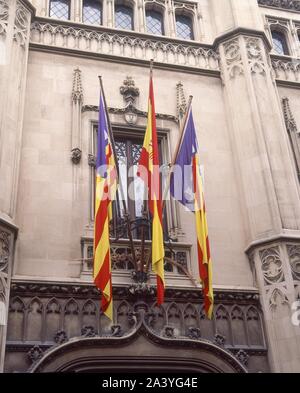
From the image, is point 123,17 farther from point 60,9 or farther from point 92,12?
point 60,9

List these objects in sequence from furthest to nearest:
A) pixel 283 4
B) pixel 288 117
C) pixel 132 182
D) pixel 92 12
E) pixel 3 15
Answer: pixel 283 4, pixel 92 12, pixel 288 117, pixel 3 15, pixel 132 182

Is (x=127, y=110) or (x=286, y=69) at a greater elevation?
(x=286, y=69)

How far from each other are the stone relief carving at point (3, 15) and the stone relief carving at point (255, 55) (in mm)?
6282

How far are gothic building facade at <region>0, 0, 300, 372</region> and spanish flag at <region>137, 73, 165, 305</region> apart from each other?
3.49 feet

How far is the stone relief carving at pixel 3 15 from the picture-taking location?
13023mm

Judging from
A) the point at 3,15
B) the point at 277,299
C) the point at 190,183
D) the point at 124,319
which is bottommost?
the point at 124,319

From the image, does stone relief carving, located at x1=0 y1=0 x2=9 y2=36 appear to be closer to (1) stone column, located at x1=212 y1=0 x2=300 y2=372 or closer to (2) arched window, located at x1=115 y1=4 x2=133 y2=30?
(2) arched window, located at x1=115 y1=4 x2=133 y2=30

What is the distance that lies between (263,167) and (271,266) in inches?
96.5

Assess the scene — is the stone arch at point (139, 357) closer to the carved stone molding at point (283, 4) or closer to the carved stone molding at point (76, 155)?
the carved stone molding at point (76, 155)

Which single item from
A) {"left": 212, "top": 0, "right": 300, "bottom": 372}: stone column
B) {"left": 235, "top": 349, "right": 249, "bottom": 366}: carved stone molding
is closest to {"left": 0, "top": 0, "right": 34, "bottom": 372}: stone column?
{"left": 235, "top": 349, "right": 249, "bottom": 366}: carved stone molding

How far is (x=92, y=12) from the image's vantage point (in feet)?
52.6

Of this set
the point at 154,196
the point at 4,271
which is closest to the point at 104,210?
the point at 154,196

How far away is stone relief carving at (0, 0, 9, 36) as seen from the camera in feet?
42.7

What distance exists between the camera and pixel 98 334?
10.5 meters
